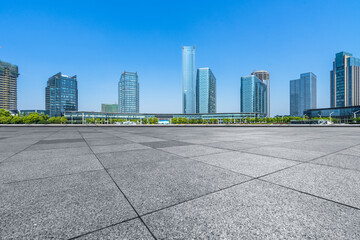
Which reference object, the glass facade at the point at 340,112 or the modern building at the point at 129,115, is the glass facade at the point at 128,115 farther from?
the glass facade at the point at 340,112

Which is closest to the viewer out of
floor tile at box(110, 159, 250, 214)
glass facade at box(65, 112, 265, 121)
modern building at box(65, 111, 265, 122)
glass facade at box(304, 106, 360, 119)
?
floor tile at box(110, 159, 250, 214)

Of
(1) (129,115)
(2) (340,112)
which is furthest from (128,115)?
(2) (340,112)

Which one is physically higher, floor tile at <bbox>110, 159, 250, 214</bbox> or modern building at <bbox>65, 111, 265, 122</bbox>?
modern building at <bbox>65, 111, 265, 122</bbox>

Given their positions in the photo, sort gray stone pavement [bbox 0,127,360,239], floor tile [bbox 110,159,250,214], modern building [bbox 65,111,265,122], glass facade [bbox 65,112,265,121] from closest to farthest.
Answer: gray stone pavement [bbox 0,127,360,239], floor tile [bbox 110,159,250,214], modern building [bbox 65,111,265,122], glass facade [bbox 65,112,265,121]

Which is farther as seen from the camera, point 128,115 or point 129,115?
point 129,115

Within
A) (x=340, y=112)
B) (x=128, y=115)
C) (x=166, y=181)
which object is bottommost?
(x=166, y=181)

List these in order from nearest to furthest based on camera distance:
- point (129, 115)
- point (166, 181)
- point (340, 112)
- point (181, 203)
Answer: point (181, 203) → point (166, 181) → point (340, 112) → point (129, 115)


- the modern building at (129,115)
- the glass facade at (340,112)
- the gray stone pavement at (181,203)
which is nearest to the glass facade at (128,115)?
the modern building at (129,115)

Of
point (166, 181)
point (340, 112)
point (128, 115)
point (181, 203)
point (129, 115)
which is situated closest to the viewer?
point (181, 203)

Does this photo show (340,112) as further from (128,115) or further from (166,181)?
(128,115)

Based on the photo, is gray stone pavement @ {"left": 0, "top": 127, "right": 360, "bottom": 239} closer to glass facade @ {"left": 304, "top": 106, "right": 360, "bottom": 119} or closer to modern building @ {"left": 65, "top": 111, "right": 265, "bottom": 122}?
modern building @ {"left": 65, "top": 111, "right": 265, "bottom": 122}

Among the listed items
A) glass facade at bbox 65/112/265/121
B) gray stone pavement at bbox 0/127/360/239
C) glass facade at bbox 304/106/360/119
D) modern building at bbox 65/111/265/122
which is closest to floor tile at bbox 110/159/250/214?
gray stone pavement at bbox 0/127/360/239

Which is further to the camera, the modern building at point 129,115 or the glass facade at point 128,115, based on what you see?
the glass facade at point 128,115

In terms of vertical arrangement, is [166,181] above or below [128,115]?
below
